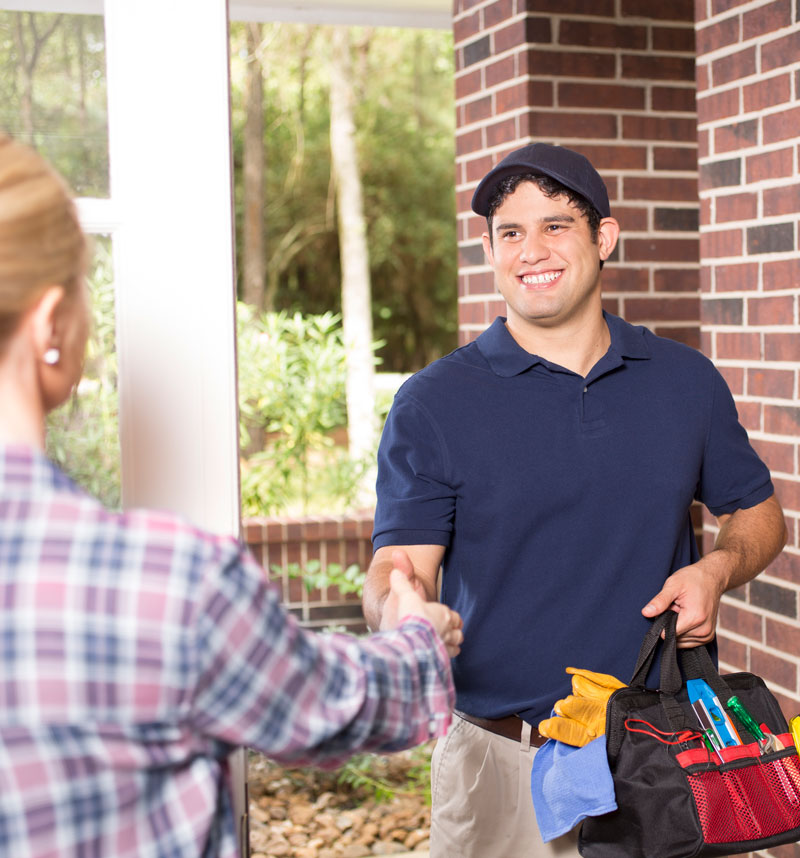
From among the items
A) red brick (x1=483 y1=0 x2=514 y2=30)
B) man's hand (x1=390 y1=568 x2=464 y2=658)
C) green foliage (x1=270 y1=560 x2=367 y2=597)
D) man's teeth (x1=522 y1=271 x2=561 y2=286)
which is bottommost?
green foliage (x1=270 y1=560 x2=367 y2=597)

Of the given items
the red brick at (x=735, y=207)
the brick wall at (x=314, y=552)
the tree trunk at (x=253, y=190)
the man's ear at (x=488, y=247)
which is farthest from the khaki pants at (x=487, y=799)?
the tree trunk at (x=253, y=190)

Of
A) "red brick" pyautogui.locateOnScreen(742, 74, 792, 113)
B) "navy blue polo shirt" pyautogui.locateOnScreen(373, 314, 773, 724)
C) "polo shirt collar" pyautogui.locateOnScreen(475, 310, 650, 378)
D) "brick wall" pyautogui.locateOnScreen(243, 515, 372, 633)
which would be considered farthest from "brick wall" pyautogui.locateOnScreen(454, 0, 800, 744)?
"brick wall" pyautogui.locateOnScreen(243, 515, 372, 633)

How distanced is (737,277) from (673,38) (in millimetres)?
1166

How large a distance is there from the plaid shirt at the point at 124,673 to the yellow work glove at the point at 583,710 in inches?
29.8

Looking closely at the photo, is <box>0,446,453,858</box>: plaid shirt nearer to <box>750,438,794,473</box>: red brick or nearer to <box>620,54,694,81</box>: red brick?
<box>750,438,794,473</box>: red brick

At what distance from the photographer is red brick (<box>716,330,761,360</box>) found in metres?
2.65

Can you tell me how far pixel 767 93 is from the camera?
8.38 feet

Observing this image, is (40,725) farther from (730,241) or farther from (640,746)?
(730,241)

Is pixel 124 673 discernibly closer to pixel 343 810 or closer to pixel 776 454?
pixel 776 454

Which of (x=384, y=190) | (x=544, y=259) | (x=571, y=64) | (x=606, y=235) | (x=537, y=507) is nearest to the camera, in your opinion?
(x=537, y=507)

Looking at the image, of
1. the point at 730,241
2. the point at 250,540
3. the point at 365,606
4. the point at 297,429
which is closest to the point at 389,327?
the point at 297,429

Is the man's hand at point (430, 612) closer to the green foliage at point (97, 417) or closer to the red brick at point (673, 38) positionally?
the green foliage at point (97, 417)

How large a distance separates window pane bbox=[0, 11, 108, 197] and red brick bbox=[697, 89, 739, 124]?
5.80ft

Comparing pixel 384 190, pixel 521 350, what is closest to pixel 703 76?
pixel 521 350
